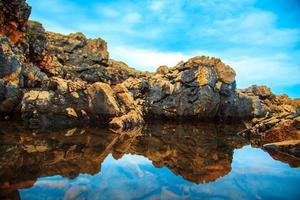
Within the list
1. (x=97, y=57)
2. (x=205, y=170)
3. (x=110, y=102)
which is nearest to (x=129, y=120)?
(x=110, y=102)

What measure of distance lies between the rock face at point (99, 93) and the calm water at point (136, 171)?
6820mm

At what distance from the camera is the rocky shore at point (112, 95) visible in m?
20.3

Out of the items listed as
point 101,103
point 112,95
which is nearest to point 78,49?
point 112,95

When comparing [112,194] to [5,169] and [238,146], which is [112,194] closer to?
[5,169]

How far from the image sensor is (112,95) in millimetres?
24266

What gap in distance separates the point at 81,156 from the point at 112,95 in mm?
13927

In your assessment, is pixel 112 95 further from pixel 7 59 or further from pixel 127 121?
pixel 7 59

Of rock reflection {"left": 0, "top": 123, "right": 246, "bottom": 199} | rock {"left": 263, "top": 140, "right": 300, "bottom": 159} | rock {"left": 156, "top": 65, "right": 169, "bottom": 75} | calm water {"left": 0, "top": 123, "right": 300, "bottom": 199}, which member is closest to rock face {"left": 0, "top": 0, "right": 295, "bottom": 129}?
Result: rock {"left": 156, "top": 65, "right": 169, "bottom": 75}

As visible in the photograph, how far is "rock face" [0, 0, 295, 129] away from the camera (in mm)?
21000

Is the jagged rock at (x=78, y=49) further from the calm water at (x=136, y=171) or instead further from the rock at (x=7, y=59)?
the calm water at (x=136, y=171)

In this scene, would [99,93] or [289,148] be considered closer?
[289,148]

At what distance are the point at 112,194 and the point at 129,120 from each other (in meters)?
16.6

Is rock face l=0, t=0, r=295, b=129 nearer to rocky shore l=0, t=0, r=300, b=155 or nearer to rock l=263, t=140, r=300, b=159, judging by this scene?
rocky shore l=0, t=0, r=300, b=155

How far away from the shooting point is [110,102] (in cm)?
2238
